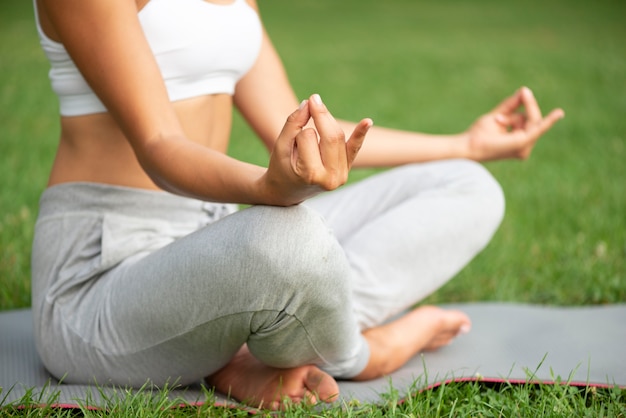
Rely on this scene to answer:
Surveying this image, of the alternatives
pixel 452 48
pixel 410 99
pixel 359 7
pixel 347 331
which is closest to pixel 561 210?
pixel 347 331

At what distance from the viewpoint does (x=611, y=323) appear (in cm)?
229

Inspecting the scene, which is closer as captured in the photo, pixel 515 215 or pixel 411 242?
pixel 411 242

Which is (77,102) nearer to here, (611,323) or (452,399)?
(452,399)

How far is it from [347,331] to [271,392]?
0.21 metres

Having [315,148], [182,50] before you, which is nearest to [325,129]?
[315,148]

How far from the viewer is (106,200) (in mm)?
1818

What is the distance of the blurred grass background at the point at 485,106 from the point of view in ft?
9.46

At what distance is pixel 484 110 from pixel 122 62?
500 cm

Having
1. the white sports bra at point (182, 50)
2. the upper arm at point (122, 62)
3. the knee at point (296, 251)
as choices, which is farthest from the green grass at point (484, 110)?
the white sports bra at point (182, 50)

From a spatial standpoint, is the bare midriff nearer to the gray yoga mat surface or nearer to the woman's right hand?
the gray yoga mat surface

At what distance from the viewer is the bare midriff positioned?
1818 millimetres

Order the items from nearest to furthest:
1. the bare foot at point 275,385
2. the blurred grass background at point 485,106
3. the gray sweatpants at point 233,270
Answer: the gray sweatpants at point 233,270, the bare foot at point 275,385, the blurred grass background at point 485,106

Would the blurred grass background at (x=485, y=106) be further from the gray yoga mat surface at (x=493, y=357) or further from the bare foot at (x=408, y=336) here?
the bare foot at (x=408, y=336)

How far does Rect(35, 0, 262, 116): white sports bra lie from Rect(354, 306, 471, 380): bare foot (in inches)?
26.8
